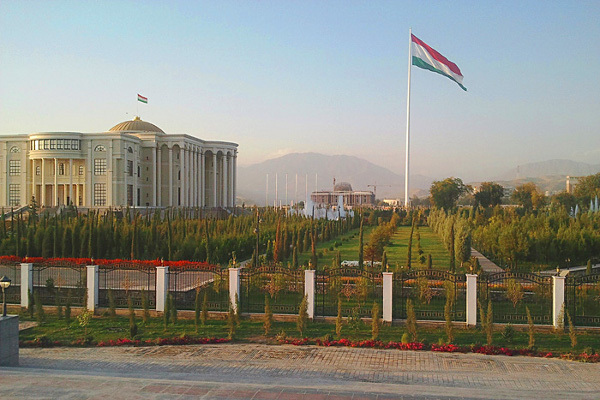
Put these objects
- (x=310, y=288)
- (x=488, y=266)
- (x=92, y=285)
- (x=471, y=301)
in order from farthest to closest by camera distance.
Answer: (x=488, y=266) < (x=92, y=285) < (x=310, y=288) < (x=471, y=301)

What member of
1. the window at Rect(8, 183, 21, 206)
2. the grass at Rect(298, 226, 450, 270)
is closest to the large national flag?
the grass at Rect(298, 226, 450, 270)

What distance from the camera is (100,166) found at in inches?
2000

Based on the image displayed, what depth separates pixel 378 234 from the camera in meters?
22.8

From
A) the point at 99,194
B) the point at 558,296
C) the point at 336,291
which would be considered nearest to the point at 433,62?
the point at 336,291

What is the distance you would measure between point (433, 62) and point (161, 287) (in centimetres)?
3266

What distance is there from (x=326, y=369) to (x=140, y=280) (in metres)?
7.39

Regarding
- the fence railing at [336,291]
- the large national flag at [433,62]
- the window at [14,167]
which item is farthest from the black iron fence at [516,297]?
the window at [14,167]

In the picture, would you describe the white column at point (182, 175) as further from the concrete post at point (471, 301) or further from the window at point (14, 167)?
the concrete post at point (471, 301)

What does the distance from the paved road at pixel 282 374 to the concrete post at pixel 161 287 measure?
239 cm

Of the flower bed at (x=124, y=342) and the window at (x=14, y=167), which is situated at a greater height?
the window at (x=14, y=167)

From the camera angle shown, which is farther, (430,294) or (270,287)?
(430,294)

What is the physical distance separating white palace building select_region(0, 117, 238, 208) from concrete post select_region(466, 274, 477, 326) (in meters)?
44.8

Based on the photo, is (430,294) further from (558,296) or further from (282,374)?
(282,374)

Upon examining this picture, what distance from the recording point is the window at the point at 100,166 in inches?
1999
